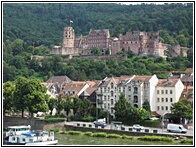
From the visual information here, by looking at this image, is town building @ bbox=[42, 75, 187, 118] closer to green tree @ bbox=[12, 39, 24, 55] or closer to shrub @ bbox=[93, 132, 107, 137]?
shrub @ bbox=[93, 132, 107, 137]

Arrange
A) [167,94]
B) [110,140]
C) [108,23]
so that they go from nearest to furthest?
[110,140]
[167,94]
[108,23]

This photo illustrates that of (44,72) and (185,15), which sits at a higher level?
(185,15)

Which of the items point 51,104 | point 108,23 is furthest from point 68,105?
point 108,23

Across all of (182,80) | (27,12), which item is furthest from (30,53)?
(27,12)

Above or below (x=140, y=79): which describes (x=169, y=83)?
below

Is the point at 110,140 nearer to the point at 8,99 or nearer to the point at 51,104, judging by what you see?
the point at 51,104

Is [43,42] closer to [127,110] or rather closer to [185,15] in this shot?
[185,15]
